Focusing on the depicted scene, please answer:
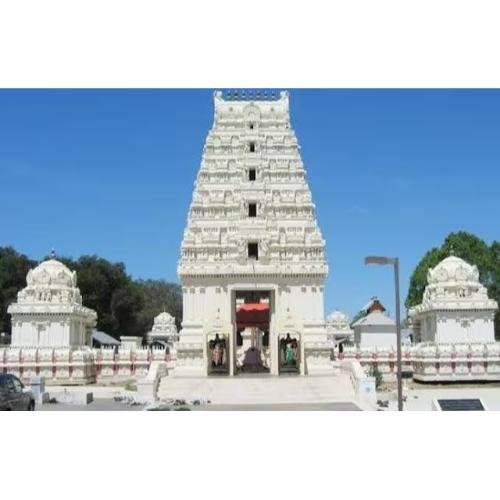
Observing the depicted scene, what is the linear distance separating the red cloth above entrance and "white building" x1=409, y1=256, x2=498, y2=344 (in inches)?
365

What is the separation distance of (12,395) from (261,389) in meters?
12.3

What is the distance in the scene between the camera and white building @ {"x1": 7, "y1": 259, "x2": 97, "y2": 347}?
41.2 m

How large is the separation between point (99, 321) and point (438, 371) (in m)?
35.6

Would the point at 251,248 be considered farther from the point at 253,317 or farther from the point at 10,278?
the point at 10,278

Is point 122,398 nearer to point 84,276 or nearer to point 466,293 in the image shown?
point 466,293

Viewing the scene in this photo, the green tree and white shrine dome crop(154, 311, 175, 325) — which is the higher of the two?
the green tree

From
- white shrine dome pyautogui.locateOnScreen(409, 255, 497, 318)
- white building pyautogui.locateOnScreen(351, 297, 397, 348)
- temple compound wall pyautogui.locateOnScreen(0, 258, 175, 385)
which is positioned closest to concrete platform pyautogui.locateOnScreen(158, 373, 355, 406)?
temple compound wall pyautogui.locateOnScreen(0, 258, 175, 385)

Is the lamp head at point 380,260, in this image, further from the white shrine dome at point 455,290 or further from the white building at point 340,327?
the white building at point 340,327

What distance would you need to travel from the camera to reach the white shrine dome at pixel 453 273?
42031mm

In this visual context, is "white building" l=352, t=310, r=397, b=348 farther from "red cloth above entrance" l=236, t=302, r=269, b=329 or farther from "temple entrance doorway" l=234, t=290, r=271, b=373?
"red cloth above entrance" l=236, t=302, r=269, b=329

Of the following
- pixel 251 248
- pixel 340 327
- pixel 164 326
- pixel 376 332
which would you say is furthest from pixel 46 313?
pixel 340 327

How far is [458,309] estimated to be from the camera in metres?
40.6

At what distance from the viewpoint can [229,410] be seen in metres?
24.2
